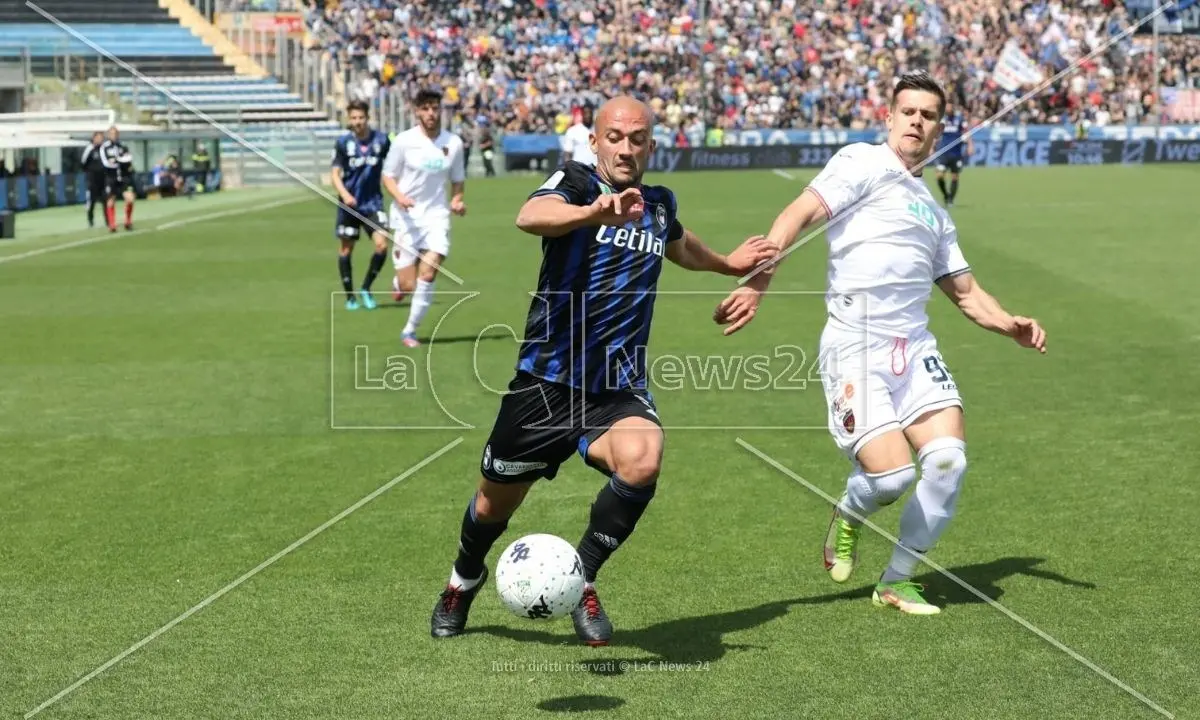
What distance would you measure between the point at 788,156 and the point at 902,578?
44.9 m

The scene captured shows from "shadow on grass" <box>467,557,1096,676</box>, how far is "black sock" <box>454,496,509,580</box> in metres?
0.29

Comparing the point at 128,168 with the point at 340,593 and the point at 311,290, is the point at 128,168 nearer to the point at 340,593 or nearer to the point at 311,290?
the point at 311,290

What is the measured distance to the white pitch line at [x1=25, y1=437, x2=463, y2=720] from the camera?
585 cm

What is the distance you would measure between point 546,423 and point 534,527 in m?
2.36

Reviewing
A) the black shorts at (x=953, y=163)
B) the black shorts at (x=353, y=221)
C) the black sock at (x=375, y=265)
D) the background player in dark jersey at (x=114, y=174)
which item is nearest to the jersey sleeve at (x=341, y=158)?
the black shorts at (x=353, y=221)

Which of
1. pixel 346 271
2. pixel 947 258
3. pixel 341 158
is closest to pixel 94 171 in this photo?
pixel 346 271

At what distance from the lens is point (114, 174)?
30.1 meters

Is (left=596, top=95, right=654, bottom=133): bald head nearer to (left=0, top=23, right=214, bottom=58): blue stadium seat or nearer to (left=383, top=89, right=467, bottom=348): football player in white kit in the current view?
(left=383, top=89, right=467, bottom=348): football player in white kit

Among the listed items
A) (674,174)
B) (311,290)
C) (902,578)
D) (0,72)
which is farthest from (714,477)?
(674,174)

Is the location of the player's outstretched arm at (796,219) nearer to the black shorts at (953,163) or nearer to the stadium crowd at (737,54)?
the black shorts at (953,163)

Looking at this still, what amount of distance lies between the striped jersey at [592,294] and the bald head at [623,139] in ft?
0.28

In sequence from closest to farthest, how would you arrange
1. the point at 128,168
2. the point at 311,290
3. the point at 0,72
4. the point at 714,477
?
the point at 714,477 → the point at 311,290 → the point at 128,168 → the point at 0,72

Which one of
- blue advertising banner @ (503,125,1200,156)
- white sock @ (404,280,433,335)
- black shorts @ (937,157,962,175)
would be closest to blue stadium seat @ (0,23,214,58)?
blue advertising banner @ (503,125,1200,156)

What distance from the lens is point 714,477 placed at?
971 centimetres
